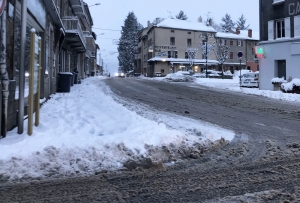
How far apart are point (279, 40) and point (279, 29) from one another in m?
1.22

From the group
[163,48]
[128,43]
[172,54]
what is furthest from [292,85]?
[128,43]

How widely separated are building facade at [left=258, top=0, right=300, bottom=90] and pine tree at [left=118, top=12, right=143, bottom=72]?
60673 mm

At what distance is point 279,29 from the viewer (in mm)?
23828

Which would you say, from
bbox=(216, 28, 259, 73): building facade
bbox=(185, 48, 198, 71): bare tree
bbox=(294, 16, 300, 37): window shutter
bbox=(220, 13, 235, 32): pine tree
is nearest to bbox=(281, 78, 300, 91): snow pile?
bbox=(294, 16, 300, 37): window shutter

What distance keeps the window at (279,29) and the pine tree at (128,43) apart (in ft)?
201

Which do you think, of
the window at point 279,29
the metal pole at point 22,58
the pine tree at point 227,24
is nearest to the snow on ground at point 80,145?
the metal pole at point 22,58

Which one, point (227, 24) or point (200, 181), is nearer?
point (200, 181)

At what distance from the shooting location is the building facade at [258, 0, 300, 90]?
22.2m

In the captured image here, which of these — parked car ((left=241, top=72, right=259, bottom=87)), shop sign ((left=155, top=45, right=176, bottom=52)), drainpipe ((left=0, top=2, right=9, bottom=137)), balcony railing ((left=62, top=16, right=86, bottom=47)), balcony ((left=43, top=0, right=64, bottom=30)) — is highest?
shop sign ((left=155, top=45, right=176, bottom=52))

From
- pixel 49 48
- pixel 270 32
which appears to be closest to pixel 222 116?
pixel 49 48

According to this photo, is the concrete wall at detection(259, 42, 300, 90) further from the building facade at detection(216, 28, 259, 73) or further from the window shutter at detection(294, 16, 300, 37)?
the building facade at detection(216, 28, 259, 73)

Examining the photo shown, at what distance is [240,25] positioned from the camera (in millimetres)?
102062

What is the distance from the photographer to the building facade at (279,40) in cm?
2217

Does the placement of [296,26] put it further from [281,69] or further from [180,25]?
[180,25]
